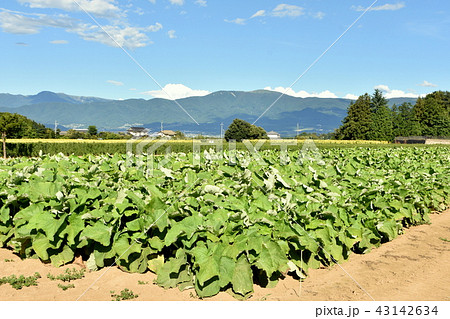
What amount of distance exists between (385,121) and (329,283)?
7971 cm

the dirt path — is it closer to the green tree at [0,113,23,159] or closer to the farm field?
the farm field

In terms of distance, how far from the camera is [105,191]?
17.5ft

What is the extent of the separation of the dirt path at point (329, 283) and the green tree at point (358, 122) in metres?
76.6

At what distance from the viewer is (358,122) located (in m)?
78.8

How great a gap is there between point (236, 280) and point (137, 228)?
4.23ft

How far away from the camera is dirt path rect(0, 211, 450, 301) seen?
407 cm

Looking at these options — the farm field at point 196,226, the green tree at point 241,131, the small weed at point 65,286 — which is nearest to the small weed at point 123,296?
the farm field at point 196,226

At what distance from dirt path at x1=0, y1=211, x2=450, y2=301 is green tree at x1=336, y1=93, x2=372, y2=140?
76.6 m

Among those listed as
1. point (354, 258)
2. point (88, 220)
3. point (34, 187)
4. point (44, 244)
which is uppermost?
point (34, 187)

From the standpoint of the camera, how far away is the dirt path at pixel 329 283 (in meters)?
4.07

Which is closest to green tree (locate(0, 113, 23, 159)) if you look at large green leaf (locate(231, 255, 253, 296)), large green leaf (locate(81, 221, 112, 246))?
large green leaf (locate(81, 221, 112, 246))

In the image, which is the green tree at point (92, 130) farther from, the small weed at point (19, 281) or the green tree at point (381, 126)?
the small weed at point (19, 281)
